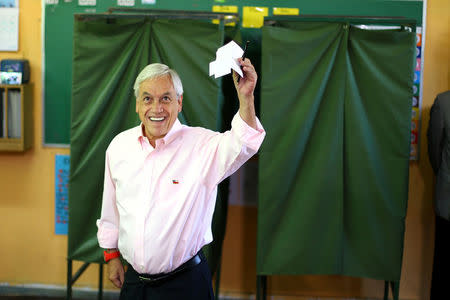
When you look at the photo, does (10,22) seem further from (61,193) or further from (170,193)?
(170,193)

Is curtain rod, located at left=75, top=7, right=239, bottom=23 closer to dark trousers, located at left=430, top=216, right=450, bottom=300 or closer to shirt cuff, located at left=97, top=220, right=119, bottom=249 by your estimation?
shirt cuff, located at left=97, top=220, right=119, bottom=249

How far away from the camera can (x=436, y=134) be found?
107 inches

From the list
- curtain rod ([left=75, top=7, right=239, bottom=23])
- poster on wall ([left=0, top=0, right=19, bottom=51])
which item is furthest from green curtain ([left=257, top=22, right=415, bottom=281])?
poster on wall ([left=0, top=0, right=19, bottom=51])

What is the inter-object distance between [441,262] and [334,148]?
3.65 feet

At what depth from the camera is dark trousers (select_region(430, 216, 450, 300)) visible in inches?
108

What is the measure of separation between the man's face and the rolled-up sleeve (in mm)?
310

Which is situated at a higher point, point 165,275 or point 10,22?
point 10,22

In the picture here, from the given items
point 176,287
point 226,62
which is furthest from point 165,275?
point 226,62

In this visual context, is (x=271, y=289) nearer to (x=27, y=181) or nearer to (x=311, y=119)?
(x=311, y=119)

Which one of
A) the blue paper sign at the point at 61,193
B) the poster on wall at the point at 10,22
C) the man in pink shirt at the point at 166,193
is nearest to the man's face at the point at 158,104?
the man in pink shirt at the point at 166,193

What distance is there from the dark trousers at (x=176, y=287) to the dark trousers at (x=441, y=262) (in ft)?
5.70

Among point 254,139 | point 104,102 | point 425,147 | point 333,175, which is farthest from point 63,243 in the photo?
point 425,147

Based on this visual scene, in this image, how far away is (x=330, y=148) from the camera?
241 centimetres

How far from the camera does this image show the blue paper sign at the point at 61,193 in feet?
10.6
